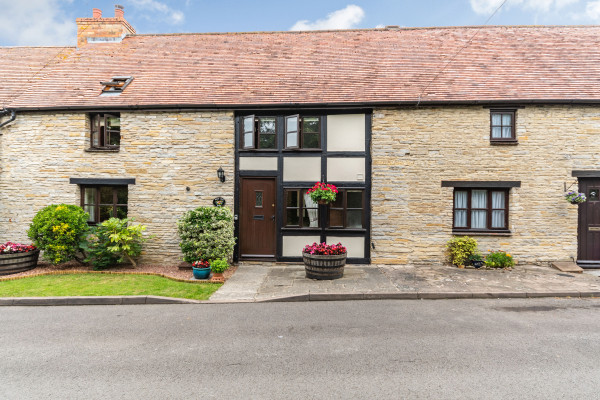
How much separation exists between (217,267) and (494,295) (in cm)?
638

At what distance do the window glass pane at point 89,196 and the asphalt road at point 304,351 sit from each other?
4.48m

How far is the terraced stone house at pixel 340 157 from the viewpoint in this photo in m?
9.17

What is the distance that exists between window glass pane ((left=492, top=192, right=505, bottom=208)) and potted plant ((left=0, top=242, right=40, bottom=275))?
13.5 meters

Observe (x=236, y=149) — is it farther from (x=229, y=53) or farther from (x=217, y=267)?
(x=229, y=53)

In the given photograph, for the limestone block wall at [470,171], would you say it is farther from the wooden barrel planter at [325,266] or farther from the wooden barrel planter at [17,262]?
the wooden barrel planter at [17,262]

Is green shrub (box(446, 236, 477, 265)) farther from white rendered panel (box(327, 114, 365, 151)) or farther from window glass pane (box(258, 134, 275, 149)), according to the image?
window glass pane (box(258, 134, 275, 149))

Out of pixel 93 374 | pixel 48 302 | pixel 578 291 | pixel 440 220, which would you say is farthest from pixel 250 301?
pixel 578 291

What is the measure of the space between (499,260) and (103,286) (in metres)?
10.3

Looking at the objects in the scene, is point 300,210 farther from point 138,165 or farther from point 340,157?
point 138,165

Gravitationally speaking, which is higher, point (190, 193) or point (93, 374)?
point (190, 193)

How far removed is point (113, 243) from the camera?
8.84 meters

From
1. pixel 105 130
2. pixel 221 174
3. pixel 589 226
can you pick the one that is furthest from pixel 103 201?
pixel 589 226

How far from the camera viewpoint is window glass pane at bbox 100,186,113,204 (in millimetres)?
10039

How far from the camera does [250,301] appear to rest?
6520 millimetres
